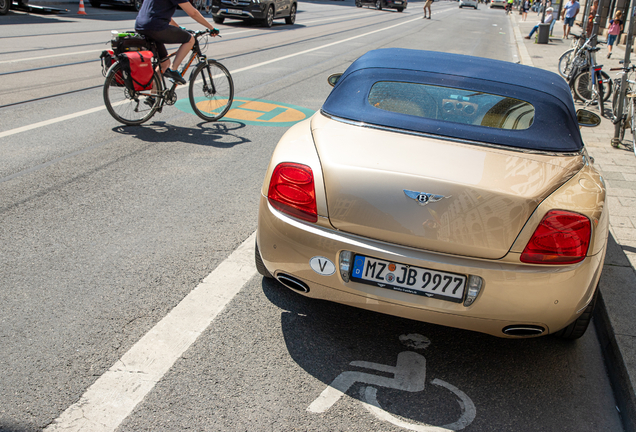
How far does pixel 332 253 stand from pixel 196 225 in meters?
1.91

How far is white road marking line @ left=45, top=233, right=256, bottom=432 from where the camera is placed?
2.31 m

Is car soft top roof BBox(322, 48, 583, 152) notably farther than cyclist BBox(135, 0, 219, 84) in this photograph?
No

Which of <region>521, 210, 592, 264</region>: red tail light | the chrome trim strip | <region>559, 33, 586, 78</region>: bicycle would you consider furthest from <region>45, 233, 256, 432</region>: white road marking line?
<region>559, 33, 586, 78</region>: bicycle

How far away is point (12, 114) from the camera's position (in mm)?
7098

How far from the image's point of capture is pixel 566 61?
46.0ft

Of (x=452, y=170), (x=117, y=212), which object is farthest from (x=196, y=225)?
(x=452, y=170)

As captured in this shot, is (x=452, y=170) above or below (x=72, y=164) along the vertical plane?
above

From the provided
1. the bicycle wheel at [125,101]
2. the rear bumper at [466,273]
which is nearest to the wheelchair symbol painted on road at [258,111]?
the bicycle wheel at [125,101]

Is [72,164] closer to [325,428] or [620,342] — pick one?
[325,428]

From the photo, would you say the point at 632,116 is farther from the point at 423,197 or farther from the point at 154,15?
the point at 423,197

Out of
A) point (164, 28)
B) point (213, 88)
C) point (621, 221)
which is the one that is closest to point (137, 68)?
point (164, 28)

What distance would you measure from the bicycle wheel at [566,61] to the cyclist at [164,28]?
9.40 metres

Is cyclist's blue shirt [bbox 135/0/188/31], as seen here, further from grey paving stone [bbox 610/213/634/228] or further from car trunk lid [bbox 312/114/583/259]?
grey paving stone [bbox 610/213/634/228]

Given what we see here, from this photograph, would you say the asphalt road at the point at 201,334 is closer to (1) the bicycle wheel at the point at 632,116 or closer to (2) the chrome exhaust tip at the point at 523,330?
(2) the chrome exhaust tip at the point at 523,330
